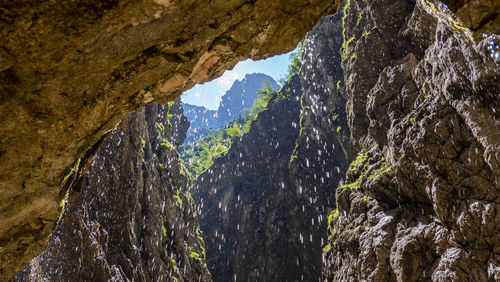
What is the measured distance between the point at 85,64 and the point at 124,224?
14551 millimetres

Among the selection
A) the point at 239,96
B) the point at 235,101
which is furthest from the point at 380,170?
the point at 239,96

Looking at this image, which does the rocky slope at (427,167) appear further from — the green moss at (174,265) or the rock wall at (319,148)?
the rock wall at (319,148)

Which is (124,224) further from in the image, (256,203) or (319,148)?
(256,203)

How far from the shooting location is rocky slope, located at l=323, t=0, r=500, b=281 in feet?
34.1

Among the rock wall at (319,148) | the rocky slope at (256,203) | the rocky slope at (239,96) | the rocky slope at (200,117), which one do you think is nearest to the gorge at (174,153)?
the rock wall at (319,148)

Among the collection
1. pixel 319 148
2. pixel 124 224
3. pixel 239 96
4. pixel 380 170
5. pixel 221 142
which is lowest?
pixel 124 224

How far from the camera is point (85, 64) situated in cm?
448

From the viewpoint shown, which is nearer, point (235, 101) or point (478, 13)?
point (478, 13)

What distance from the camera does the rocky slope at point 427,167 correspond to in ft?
34.1

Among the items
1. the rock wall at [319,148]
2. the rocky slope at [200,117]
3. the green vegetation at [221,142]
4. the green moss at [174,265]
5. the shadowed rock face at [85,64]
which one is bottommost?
the green moss at [174,265]

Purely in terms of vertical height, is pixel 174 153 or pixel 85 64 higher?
pixel 174 153

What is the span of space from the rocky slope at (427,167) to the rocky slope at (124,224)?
13116mm

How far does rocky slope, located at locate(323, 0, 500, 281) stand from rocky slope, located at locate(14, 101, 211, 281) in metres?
13.1

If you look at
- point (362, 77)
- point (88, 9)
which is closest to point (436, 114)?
point (362, 77)
